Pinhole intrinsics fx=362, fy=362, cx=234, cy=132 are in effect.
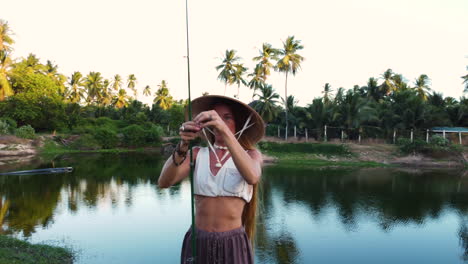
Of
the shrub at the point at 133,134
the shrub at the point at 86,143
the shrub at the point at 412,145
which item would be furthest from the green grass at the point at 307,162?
the shrub at the point at 86,143

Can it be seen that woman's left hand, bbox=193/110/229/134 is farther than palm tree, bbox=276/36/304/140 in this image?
No

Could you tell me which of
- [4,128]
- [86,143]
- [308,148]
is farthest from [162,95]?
[308,148]

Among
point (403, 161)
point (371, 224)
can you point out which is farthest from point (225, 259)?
point (403, 161)

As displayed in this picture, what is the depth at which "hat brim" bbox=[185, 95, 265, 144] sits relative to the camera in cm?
215

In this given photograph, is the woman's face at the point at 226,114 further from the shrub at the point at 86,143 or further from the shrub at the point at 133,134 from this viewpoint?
the shrub at the point at 133,134

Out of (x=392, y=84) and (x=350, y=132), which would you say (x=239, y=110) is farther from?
(x=392, y=84)

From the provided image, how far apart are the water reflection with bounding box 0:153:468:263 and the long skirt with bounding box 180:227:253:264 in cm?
747

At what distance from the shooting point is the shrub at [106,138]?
41844 mm

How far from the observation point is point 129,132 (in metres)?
44.0

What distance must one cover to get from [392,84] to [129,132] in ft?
109

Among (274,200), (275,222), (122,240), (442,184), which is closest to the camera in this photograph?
(122,240)

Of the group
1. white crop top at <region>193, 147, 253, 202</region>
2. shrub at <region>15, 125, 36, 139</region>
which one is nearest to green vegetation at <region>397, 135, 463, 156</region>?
white crop top at <region>193, 147, 253, 202</region>

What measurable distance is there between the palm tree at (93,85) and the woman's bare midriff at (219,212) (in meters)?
61.1

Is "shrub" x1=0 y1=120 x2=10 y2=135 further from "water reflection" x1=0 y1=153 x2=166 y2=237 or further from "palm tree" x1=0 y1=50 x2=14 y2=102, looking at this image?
"water reflection" x1=0 y1=153 x2=166 y2=237
